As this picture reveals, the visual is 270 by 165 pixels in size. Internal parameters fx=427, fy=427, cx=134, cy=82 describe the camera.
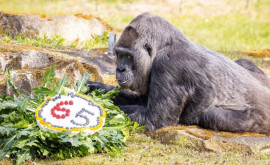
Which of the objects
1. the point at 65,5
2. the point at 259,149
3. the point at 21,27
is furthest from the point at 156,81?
the point at 65,5

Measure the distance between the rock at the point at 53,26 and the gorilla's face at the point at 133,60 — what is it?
590cm

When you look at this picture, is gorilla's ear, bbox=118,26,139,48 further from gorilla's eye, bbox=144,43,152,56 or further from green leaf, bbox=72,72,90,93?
green leaf, bbox=72,72,90,93

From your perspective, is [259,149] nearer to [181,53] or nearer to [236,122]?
[236,122]

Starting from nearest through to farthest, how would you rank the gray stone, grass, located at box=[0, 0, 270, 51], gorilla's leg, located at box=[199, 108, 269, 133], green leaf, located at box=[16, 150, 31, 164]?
green leaf, located at box=[16, 150, 31, 164] → gorilla's leg, located at box=[199, 108, 269, 133] → the gray stone → grass, located at box=[0, 0, 270, 51]

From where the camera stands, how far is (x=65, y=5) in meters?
22.6

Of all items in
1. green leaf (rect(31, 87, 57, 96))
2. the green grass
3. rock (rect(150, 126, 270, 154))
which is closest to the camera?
rock (rect(150, 126, 270, 154))

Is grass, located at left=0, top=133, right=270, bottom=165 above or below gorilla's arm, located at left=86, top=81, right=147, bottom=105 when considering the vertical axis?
below

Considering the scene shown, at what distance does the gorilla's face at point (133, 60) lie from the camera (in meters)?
6.26

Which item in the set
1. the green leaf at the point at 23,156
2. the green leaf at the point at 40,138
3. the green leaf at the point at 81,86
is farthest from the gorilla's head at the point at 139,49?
the green leaf at the point at 23,156

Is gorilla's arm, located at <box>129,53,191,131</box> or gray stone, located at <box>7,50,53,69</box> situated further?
gray stone, located at <box>7,50,53,69</box>

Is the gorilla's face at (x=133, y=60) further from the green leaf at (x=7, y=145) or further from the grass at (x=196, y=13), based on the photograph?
the grass at (x=196, y=13)

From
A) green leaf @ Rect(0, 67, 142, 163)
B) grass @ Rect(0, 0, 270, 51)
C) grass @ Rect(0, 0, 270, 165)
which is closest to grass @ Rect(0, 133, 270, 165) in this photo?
grass @ Rect(0, 0, 270, 165)

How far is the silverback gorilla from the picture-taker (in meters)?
6.13

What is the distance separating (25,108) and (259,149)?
314cm
